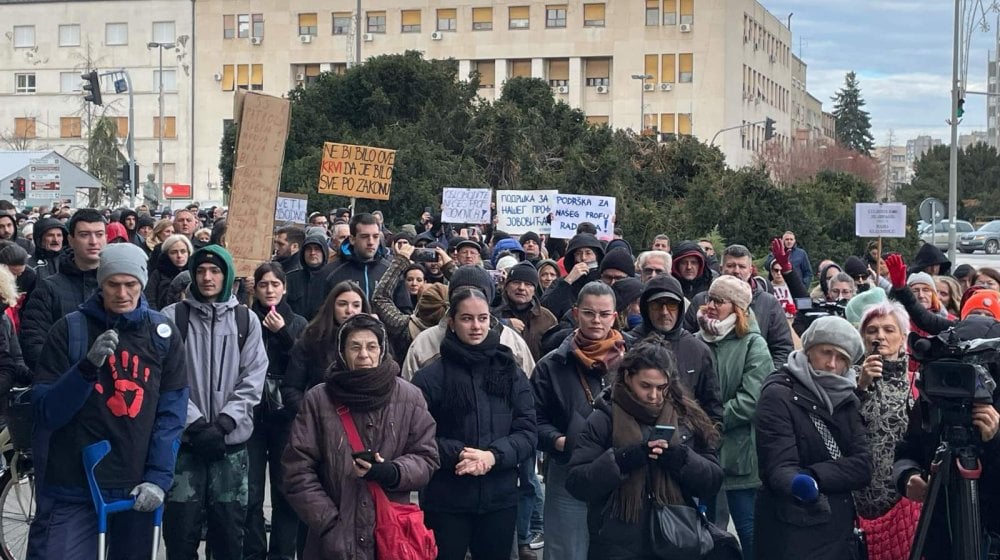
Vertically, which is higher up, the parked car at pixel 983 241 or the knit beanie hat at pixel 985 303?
the parked car at pixel 983 241

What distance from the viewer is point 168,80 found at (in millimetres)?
80125

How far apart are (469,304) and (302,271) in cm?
446

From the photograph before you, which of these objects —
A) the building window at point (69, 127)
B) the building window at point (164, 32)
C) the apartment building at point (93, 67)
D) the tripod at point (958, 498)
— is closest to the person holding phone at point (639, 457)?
the tripod at point (958, 498)

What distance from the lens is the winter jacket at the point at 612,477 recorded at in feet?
18.6

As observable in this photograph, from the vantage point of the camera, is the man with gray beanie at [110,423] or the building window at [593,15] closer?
the man with gray beanie at [110,423]

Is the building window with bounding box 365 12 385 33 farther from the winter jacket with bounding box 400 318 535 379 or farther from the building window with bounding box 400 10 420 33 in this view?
the winter jacket with bounding box 400 318 535 379

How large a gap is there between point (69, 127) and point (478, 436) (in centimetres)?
8071

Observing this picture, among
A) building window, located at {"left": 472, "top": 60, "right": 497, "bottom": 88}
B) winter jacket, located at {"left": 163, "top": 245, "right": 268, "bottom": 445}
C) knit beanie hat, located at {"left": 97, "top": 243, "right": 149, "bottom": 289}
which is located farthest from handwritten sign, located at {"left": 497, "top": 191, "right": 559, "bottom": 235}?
building window, located at {"left": 472, "top": 60, "right": 497, "bottom": 88}

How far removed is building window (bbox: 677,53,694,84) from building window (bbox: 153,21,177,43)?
30.1 metres

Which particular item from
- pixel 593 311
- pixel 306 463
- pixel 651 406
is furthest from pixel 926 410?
pixel 306 463

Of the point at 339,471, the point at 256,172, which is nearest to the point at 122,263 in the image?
the point at 339,471

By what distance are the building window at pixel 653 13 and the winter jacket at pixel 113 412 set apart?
6954cm

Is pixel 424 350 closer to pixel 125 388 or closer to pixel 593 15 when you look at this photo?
pixel 125 388

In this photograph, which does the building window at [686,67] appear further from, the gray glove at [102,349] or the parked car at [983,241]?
the gray glove at [102,349]
